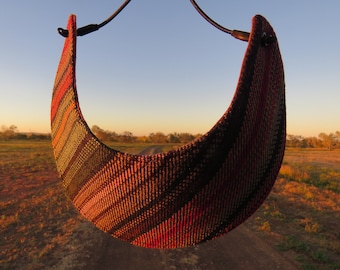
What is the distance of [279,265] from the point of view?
558 cm

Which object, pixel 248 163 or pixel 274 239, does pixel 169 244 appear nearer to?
pixel 248 163

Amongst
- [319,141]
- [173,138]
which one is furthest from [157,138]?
[319,141]

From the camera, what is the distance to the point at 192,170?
66 centimetres

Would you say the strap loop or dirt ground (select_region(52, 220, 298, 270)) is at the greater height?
the strap loop

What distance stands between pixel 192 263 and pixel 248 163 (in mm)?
5350

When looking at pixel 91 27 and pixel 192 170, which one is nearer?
pixel 192 170

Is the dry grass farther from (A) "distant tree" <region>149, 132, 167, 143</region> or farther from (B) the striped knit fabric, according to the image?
(A) "distant tree" <region>149, 132, 167, 143</region>

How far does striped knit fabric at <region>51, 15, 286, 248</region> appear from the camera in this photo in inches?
25.9

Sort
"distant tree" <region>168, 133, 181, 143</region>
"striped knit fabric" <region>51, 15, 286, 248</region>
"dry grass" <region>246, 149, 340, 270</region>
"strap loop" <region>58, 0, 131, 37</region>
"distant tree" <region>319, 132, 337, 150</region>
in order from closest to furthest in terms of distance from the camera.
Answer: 1. "striped knit fabric" <region>51, 15, 286, 248</region>
2. "strap loop" <region>58, 0, 131, 37</region>
3. "dry grass" <region>246, 149, 340, 270</region>
4. "distant tree" <region>319, 132, 337, 150</region>
5. "distant tree" <region>168, 133, 181, 143</region>

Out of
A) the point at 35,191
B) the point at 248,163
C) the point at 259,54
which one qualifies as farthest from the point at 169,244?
the point at 35,191

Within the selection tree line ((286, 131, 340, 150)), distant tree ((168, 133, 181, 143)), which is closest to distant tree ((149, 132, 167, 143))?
distant tree ((168, 133, 181, 143))

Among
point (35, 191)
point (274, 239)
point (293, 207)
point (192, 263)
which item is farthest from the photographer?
point (35, 191)

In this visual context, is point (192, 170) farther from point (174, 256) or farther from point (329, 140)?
point (329, 140)

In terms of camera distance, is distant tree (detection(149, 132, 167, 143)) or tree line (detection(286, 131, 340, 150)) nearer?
tree line (detection(286, 131, 340, 150))
